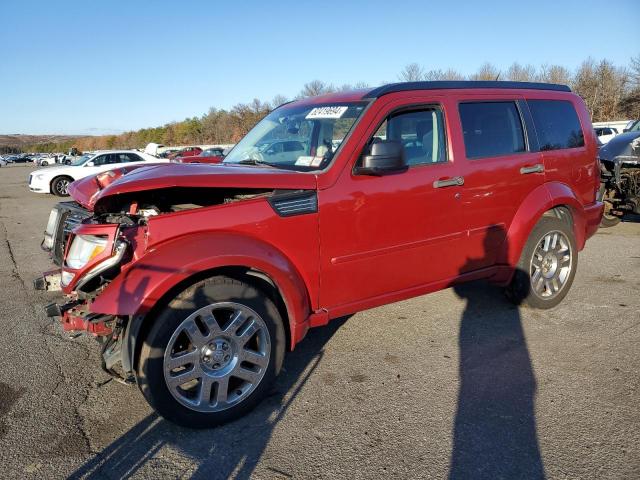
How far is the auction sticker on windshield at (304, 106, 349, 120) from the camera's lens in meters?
3.58

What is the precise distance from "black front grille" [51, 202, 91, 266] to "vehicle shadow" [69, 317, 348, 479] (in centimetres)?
133

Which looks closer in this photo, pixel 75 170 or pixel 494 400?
pixel 494 400

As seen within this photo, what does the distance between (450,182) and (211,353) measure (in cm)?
220

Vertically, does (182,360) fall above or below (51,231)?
below

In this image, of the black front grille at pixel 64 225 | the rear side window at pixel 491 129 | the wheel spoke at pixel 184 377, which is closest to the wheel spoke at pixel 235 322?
the wheel spoke at pixel 184 377

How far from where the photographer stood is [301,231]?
304cm

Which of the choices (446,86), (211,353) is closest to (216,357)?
(211,353)

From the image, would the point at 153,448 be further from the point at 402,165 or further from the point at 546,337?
the point at 546,337

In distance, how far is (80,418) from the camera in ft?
9.58

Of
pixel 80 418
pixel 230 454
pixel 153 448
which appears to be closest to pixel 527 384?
pixel 230 454

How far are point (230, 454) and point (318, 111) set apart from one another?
2.64 m

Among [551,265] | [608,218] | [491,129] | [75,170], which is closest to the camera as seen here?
[491,129]

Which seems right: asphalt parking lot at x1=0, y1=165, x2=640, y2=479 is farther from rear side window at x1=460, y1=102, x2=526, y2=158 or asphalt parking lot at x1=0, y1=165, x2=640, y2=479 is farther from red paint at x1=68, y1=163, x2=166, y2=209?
rear side window at x1=460, y1=102, x2=526, y2=158

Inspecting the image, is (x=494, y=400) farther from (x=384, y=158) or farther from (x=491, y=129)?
(x=491, y=129)
